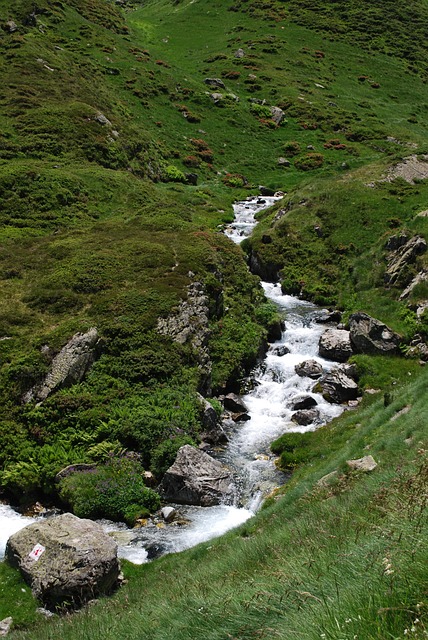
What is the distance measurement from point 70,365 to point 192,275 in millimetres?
12457

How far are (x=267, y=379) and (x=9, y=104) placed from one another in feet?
171

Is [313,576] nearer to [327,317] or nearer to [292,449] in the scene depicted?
[292,449]

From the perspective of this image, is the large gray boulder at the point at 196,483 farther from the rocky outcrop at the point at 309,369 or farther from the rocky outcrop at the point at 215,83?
the rocky outcrop at the point at 215,83

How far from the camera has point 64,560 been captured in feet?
48.4

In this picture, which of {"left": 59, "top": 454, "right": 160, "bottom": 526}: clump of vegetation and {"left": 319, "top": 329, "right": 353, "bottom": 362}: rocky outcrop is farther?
{"left": 319, "top": 329, "right": 353, "bottom": 362}: rocky outcrop

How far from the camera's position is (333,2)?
168 meters

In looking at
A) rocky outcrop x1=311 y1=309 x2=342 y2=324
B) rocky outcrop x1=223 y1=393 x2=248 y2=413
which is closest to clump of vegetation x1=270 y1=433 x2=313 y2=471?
rocky outcrop x1=223 y1=393 x2=248 y2=413

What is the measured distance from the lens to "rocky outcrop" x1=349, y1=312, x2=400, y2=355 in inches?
1248

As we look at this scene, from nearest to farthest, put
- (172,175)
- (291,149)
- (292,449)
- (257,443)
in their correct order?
(292,449), (257,443), (172,175), (291,149)

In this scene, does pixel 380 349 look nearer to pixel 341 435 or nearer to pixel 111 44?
pixel 341 435

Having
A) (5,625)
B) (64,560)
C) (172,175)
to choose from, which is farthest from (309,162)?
(5,625)

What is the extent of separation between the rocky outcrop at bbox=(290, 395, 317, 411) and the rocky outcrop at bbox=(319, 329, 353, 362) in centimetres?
621

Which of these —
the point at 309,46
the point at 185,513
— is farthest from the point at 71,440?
the point at 309,46

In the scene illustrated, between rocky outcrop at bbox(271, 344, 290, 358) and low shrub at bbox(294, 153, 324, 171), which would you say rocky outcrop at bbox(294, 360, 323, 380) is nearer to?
rocky outcrop at bbox(271, 344, 290, 358)
